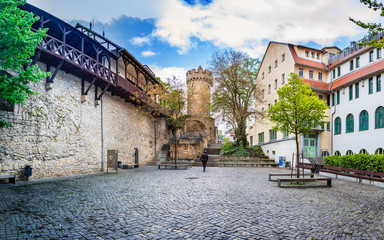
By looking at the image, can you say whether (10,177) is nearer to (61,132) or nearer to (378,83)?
(61,132)

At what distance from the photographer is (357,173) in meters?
13.3

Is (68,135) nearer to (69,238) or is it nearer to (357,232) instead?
(69,238)

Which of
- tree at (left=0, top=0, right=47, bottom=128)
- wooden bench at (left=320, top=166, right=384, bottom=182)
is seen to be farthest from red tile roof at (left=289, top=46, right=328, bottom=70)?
tree at (left=0, top=0, right=47, bottom=128)

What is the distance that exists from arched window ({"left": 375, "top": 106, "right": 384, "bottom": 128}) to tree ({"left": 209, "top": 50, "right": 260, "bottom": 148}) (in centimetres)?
1169

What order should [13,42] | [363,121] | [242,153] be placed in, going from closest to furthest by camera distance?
1. [13,42]
2. [363,121]
3. [242,153]

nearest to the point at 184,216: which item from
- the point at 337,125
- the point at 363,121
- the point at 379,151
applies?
the point at 379,151

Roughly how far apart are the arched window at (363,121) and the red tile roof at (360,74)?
3.15m

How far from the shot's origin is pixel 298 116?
13109mm

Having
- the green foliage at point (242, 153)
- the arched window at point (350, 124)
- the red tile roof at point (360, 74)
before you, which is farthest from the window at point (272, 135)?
the red tile roof at point (360, 74)

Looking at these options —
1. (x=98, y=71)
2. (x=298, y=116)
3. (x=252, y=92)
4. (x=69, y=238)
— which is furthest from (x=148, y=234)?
(x=252, y=92)

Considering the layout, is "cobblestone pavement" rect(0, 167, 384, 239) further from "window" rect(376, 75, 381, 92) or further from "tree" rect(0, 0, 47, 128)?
"window" rect(376, 75, 381, 92)

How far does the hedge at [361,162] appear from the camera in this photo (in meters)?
11.9

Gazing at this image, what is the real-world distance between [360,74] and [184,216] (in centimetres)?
2234

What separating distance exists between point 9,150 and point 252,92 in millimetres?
25174
